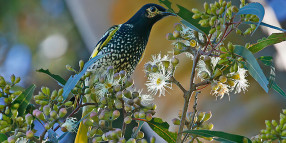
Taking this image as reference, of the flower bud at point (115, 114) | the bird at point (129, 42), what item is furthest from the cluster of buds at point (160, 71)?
the bird at point (129, 42)

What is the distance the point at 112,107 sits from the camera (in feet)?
2.45

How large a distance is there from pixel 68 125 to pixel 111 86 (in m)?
0.12

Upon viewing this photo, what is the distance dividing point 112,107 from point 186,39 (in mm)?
208

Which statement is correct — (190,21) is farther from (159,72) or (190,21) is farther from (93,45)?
(93,45)

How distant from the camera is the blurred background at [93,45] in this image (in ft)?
6.98

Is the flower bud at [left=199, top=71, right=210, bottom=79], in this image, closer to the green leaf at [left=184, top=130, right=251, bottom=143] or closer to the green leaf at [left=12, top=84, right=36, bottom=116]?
the green leaf at [left=184, top=130, right=251, bottom=143]

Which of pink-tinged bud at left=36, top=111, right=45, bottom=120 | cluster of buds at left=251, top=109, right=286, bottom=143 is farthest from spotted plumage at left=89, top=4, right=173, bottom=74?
cluster of buds at left=251, top=109, right=286, bottom=143

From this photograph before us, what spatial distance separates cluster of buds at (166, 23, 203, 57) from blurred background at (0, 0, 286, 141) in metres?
1.27

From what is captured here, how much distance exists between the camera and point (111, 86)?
2.57ft

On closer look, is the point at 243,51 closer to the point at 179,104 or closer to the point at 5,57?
the point at 179,104

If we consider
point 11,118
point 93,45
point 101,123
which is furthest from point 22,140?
point 93,45

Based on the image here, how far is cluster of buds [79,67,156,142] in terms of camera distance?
0.72 meters

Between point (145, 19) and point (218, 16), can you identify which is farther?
point (145, 19)

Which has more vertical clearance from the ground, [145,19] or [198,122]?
[145,19]
